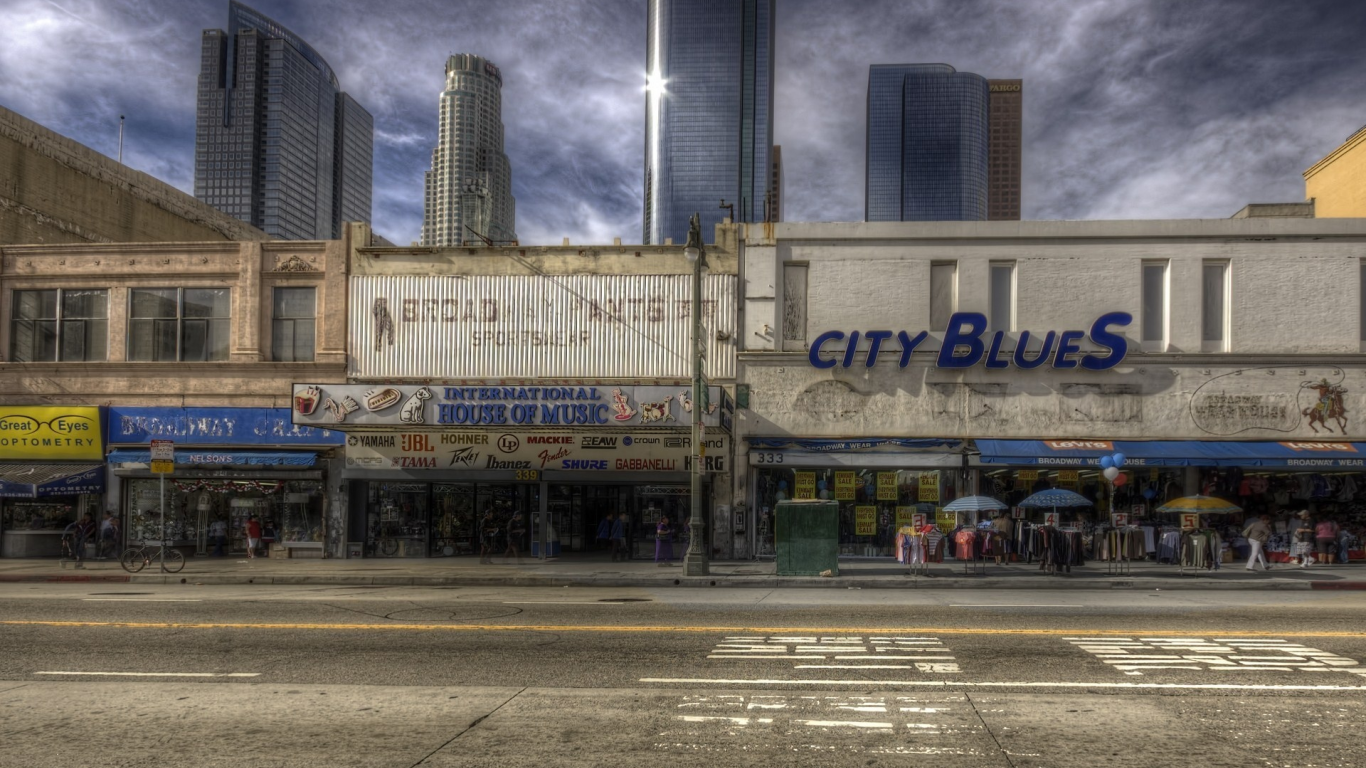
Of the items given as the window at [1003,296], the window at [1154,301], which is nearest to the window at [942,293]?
the window at [1003,296]

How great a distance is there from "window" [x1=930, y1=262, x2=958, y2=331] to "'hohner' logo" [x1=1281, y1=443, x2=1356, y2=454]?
9.49m

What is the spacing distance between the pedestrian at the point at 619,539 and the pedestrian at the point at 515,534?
2.59 metres

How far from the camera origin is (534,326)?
2716cm

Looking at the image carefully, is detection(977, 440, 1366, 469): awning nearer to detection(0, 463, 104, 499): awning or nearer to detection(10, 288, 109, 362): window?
detection(0, 463, 104, 499): awning

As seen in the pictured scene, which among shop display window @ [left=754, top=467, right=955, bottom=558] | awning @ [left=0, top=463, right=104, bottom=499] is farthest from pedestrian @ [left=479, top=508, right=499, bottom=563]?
awning @ [left=0, top=463, right=104, bottom=499]

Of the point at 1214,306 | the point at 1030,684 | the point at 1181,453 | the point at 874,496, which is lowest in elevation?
the point at 1030,684

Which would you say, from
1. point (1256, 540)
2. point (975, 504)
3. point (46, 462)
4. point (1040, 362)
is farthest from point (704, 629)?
point (46, 462)

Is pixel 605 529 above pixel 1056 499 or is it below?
below

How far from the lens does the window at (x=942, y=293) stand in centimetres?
2666

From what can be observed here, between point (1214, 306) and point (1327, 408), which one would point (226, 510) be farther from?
point (1327, 408)

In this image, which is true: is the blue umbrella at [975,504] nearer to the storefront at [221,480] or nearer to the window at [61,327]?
the storefront at [221,480]

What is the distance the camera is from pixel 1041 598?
17.7 m

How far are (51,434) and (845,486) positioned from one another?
22586mm

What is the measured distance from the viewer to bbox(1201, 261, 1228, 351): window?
85.5 ft
